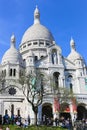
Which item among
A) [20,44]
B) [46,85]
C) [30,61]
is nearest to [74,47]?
[20,44]

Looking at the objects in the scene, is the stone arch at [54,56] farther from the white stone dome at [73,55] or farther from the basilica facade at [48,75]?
the white stone dome at [73,55]

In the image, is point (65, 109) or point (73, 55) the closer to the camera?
point (65, 109)

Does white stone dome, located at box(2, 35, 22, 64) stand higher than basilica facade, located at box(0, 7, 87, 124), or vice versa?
white stone dome, located at box(2, 35, 22, 64)

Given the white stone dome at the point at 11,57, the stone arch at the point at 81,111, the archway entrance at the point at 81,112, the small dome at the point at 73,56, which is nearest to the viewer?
the stone arch at the point at 81,111

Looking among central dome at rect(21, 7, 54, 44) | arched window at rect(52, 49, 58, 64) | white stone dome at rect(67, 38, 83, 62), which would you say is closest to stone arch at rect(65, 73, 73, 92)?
arched window at rect(52, 49, 58, 64)

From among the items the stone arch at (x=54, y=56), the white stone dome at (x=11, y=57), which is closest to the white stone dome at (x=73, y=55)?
the stone arch at (x=54, y=56)

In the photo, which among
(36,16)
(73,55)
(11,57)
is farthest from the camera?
(36,16)

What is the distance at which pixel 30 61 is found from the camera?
62.0 metres

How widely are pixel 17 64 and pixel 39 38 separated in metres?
20.4

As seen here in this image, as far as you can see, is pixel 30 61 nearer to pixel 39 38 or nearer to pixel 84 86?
pixel 84 86

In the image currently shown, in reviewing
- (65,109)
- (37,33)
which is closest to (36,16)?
(37,33)

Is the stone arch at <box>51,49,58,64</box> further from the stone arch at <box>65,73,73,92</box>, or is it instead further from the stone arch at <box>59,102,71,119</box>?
the stone arch at <box>59,102,71,119</box>

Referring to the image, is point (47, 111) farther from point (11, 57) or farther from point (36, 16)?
point (36, 16)

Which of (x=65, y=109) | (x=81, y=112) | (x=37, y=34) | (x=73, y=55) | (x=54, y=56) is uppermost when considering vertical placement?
(x=37, y=34)
